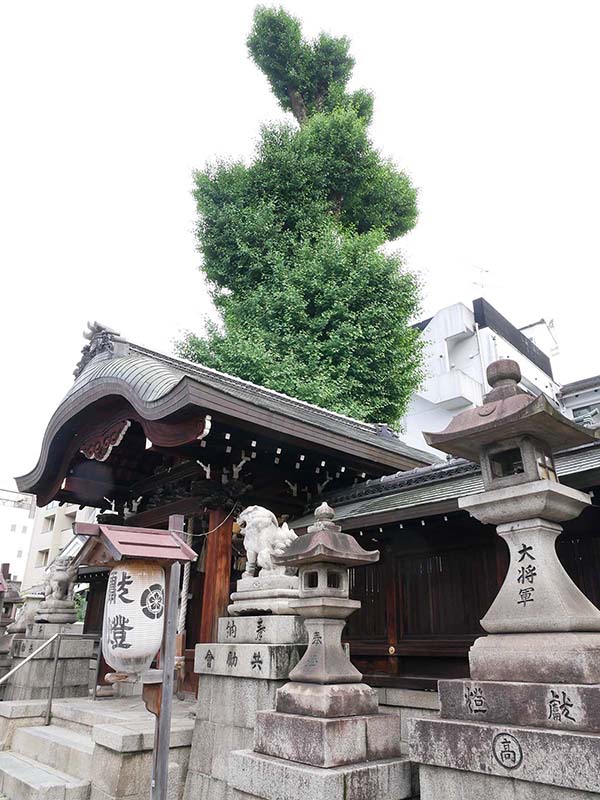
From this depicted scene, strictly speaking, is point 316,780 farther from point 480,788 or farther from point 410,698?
point 410,698

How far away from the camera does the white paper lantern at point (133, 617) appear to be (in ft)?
15.9

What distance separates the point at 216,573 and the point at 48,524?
40.9m

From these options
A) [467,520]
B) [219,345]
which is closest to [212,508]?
[467,520]

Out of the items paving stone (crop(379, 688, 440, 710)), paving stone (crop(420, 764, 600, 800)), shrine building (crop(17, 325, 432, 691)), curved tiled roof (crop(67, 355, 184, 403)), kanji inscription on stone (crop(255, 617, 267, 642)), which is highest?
curved tiled roof (crop(67, 355, 184, 403))

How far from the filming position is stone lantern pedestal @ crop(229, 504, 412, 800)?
4.52 metres

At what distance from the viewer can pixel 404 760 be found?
16.1ft

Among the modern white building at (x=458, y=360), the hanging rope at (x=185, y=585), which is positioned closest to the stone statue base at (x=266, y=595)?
the hanging rope at (x=185, y=585)

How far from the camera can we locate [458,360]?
30.2m

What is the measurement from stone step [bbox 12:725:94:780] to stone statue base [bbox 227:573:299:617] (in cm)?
244

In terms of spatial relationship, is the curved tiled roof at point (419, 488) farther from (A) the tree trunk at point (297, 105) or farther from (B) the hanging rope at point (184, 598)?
(A) the tree trunk at point (297, 105)

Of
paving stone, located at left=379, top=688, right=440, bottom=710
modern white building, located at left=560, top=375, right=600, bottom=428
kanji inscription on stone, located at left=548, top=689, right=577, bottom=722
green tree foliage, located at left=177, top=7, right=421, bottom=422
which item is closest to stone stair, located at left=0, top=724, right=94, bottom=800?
paving stone, located at left=379, top=688, right=440, bottom=710

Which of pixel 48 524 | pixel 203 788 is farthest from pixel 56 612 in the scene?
pixel 48 524

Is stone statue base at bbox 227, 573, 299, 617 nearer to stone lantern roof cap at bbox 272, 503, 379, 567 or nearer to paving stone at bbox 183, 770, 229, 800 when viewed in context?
stone lantern roof cap at bbox 272, 503, 379, 567

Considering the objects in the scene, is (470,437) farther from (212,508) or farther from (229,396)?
(212,508)
